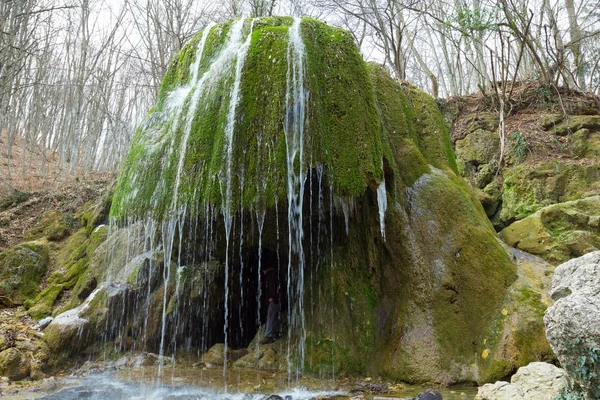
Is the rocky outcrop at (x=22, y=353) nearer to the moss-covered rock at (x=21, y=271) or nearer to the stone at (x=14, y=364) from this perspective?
the stone at (x=14, y=364)

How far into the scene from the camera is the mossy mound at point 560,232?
7.09 metres

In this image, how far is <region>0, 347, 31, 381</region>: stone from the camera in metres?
6.12

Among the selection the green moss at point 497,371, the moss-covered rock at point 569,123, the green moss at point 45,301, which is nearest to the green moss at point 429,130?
the green moss at point 497,371

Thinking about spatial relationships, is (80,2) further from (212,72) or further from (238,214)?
(238,214)

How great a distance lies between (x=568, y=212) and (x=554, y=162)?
8.68ft

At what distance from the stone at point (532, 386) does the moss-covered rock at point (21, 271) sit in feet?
34.5

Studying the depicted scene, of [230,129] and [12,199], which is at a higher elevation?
[12,199]

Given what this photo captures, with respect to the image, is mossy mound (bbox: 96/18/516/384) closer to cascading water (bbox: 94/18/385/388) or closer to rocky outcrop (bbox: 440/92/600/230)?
cascading water (bbox: 94/18/385/388)

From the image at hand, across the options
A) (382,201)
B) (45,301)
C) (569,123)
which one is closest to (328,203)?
(382,201)

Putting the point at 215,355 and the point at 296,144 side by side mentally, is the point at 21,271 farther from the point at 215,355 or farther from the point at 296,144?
the point at 296,144

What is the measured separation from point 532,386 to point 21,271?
37.9 feet

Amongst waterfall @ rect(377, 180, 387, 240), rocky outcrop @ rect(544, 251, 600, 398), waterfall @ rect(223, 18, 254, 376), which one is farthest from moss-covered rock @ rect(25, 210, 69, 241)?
rocky outcrop @ rect(544, 251, 600, 398)

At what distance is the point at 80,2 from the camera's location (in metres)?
19.4

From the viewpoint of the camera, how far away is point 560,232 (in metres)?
7.61
